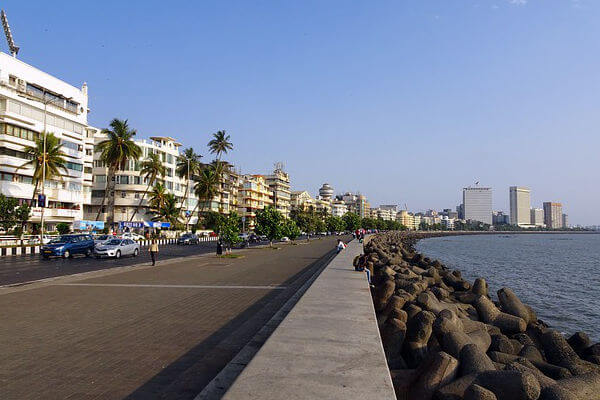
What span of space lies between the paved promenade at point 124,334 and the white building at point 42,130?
36588 mm

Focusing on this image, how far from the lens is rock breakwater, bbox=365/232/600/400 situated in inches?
219

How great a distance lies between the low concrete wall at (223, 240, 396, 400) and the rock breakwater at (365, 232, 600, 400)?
2.43ft

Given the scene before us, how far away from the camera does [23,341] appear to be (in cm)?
793

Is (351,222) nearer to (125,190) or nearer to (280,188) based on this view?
(280,188)

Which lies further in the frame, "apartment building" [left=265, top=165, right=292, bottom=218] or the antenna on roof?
"apartment building" [left=265, top=165, right=292, bottom=218]

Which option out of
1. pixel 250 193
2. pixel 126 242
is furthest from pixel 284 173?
pixel 126 242

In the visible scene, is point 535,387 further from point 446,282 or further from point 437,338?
point 446,282

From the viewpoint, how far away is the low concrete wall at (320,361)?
4.63 m

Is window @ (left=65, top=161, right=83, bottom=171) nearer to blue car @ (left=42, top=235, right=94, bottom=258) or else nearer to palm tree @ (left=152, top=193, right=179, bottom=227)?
palm tree @ (left=152, top=193, right=179, bottom=227)

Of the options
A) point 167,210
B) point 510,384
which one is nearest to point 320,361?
point 510,384

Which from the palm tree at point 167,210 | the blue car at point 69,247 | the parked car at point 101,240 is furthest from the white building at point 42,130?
the blue car at point 69,247

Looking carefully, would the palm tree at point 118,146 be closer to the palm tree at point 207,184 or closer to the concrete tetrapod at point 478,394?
the palm tree at point 207,184

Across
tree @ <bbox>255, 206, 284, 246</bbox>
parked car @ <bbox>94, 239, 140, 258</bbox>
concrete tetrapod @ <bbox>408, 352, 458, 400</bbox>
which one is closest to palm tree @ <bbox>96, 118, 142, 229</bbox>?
tree @ <bbox>255, 206, 284, 246</bbox>

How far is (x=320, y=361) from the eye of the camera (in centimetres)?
568
